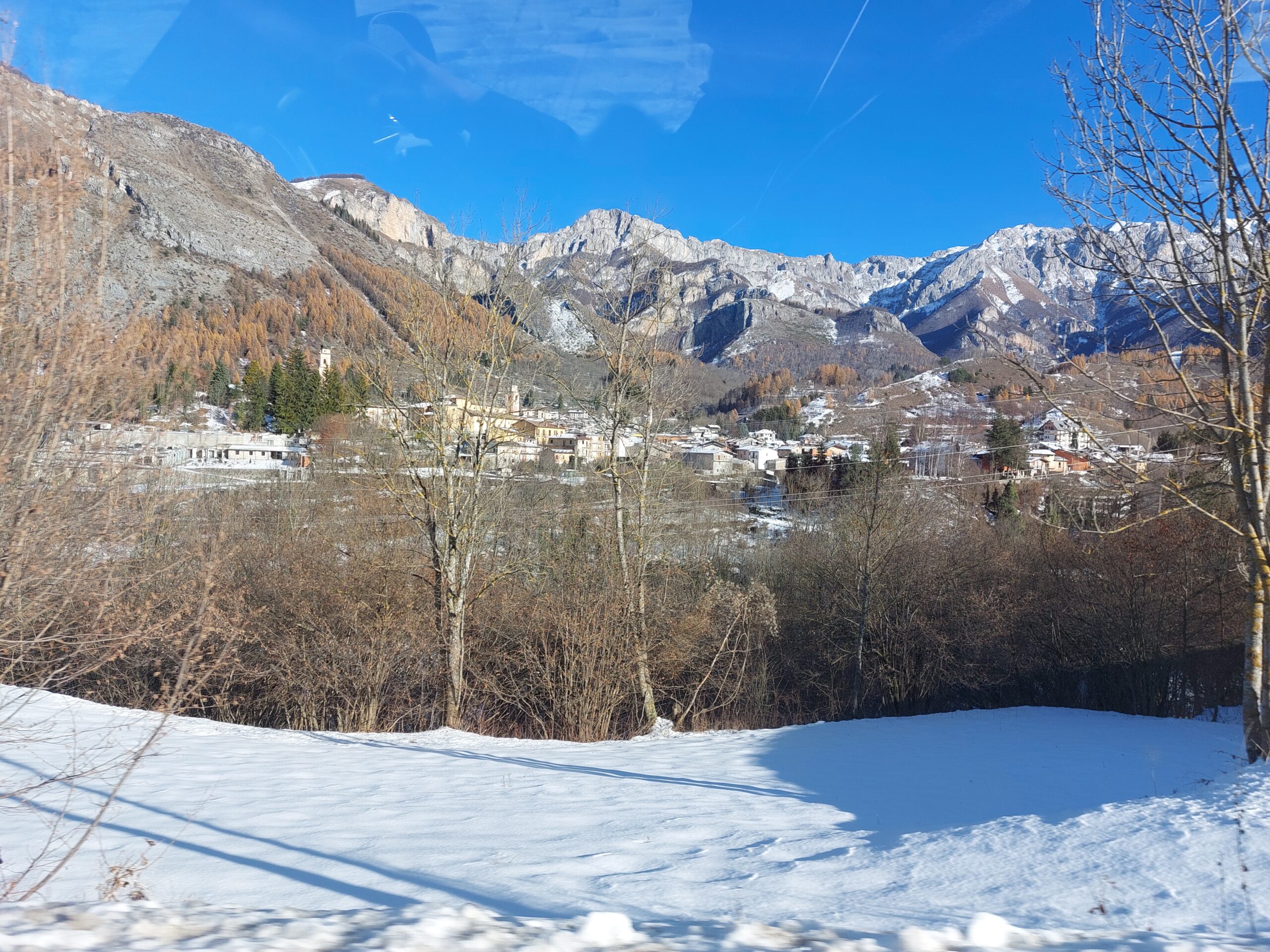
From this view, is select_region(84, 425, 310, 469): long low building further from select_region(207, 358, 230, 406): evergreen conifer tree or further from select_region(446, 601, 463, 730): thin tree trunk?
select_region(446, 601, 463, 730): thin tree trunk

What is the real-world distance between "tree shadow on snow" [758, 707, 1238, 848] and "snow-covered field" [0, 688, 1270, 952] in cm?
7

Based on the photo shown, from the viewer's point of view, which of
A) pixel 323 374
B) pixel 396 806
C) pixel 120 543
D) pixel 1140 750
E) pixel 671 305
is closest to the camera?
pixel 120 543

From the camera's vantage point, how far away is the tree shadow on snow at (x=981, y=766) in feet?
23.4

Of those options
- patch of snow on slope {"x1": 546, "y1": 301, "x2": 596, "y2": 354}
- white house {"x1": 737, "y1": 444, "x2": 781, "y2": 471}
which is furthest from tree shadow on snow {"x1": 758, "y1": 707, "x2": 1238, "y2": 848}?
white house {"x1": 737, "y1": 444, "x2": 781, "y2": 471}

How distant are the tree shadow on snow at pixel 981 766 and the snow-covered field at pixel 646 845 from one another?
0.07 metres

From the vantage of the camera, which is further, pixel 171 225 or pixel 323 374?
pixel 171 225

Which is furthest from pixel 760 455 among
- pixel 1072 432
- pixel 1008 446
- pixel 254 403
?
pixel 1072 432

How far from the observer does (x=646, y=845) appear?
5.89 m

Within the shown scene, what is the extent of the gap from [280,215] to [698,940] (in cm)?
17248

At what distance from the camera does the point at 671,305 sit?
16250 mm

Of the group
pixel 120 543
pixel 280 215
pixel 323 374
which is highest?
pixel 280 215

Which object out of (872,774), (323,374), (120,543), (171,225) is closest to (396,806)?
(120,543)

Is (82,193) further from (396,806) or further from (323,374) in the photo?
(323,374)

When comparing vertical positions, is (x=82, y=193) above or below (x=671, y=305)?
below
